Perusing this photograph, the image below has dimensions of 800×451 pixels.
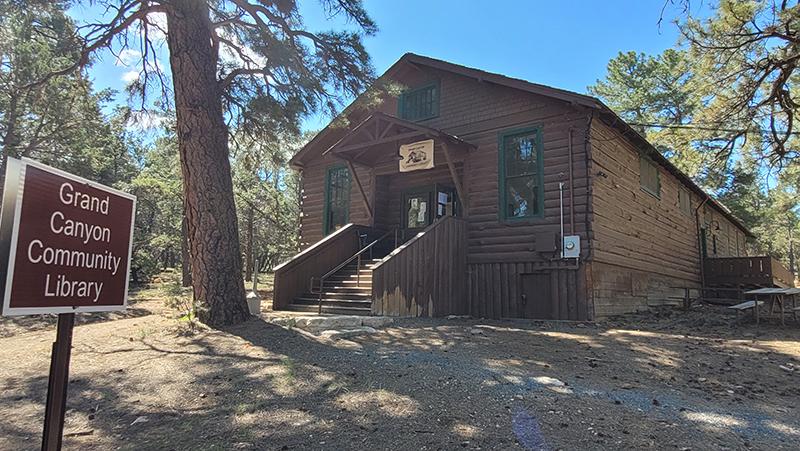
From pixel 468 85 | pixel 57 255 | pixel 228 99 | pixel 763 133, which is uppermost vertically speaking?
pixel 468 85

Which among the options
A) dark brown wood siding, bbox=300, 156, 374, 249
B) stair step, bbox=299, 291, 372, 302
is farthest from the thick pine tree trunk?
dark brown wood siding, bbox=300, 156, 374, 249

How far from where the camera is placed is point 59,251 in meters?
2.33

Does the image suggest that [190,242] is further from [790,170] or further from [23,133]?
[790,170]

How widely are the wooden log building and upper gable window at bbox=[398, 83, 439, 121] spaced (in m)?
0.04

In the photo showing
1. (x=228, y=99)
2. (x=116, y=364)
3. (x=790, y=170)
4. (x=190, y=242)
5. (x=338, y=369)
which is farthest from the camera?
(x=790, y=170)

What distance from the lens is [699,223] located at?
19547mm

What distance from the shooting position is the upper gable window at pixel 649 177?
45.6 ft

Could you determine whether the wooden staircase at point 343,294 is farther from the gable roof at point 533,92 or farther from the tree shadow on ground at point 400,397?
the gable roof at point 533,92

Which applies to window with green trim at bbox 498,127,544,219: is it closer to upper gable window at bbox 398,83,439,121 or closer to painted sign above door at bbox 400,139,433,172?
painted sign above door at bbox 400,139,433,172

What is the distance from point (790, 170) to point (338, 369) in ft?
71.6

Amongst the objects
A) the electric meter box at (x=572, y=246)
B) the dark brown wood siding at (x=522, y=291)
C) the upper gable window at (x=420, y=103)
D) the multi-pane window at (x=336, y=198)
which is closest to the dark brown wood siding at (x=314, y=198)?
the multi-pane window at (x=336, y=198)

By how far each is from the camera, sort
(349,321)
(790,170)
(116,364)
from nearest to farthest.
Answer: (116,364) → (349,321) → (790,170)

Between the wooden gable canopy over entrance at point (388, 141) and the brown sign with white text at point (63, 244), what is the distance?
9290 mm

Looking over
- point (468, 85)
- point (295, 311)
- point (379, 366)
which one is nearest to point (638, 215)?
point (468, 85)
